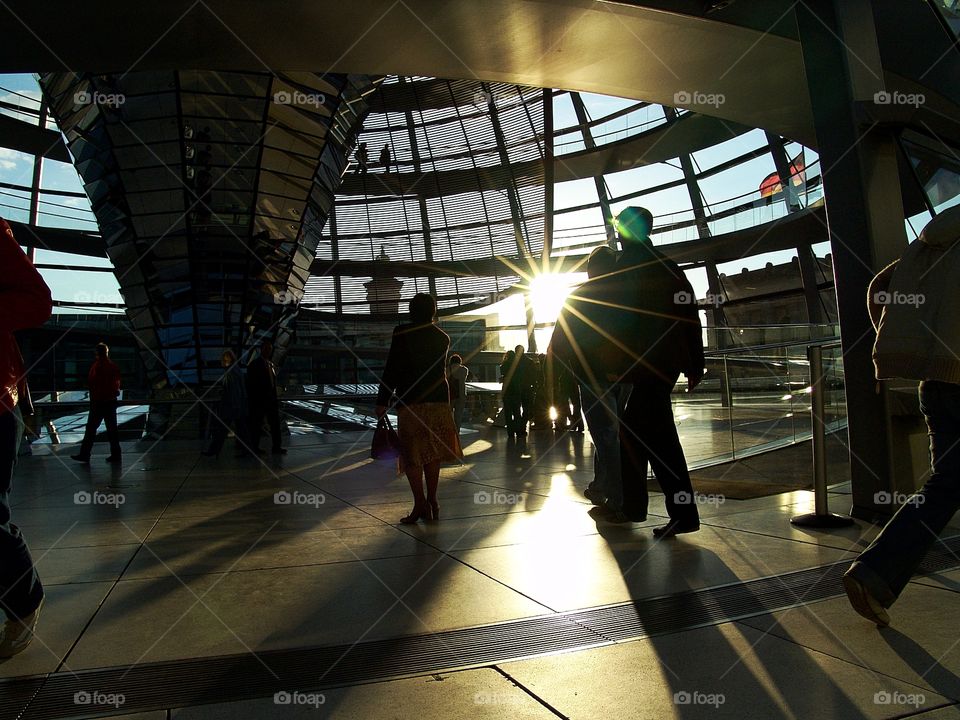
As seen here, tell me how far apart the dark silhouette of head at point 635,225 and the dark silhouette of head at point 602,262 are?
0.57ft

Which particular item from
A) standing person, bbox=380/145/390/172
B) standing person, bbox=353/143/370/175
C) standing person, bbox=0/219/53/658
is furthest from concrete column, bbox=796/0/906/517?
standing person, bbox=380/145/390/172

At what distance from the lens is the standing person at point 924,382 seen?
2.71 meters

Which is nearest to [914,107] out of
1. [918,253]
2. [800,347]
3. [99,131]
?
[918,253]

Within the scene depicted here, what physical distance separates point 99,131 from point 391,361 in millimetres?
13131

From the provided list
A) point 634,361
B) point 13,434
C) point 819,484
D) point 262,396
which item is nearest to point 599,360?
point 634,361

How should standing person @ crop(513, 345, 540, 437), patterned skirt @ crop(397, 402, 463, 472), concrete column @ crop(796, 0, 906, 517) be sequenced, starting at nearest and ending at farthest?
concrete column @ crop(796, 0, 906, 517), patterned skirt @ crop(397, 402, 463, 472), standing person @ crop(513, 345, 540, 437)

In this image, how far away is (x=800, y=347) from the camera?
882 centimetres

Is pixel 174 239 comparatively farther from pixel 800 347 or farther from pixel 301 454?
pixel 800 347

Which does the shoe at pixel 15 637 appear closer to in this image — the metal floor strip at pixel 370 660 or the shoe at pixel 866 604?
the metal floor strip at pixel 370 660

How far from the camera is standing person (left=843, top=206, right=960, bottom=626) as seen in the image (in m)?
2.71

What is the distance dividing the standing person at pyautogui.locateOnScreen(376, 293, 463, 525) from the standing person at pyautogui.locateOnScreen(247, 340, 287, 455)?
668 centimetres

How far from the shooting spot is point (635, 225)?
4961 millimetres

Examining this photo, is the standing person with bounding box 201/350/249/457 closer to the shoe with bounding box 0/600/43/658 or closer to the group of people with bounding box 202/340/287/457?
the group of people with bounding box 202/340/287/457

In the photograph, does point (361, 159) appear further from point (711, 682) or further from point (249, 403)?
point (711, 682)
